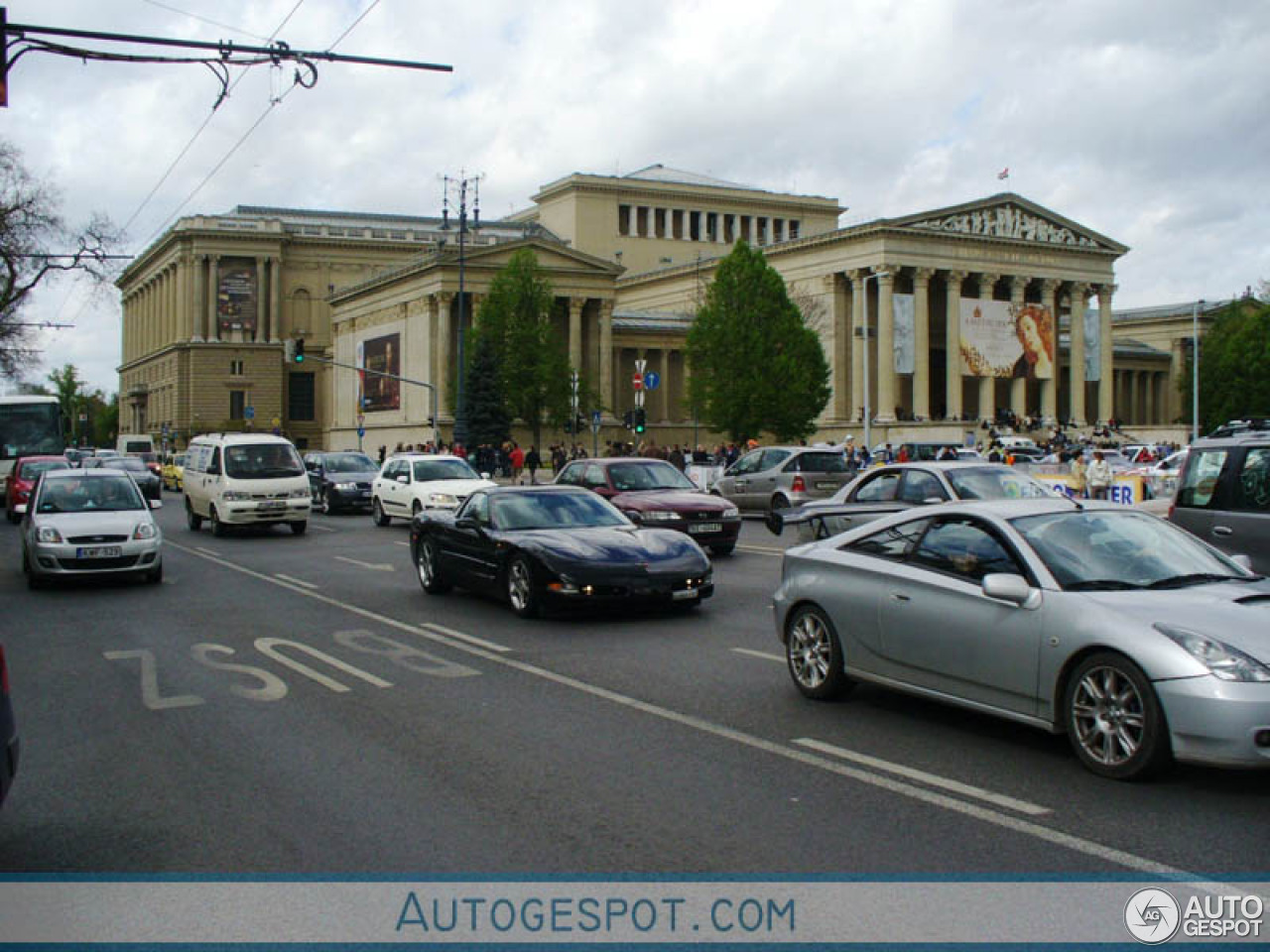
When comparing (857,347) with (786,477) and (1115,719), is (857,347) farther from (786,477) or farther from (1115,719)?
(1115,719)

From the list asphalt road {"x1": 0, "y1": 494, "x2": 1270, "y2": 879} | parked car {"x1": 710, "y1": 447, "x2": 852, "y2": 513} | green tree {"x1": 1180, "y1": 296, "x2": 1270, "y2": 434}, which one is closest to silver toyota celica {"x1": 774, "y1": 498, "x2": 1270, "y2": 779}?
asphalt road {"x1": 0, "y1": 494, "x2": 1270, "y2": 879}

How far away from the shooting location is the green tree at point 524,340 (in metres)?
61.0

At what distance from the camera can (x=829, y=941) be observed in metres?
4.42

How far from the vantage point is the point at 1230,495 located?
11508 mm

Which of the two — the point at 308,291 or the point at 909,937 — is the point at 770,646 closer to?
the point at 909,937

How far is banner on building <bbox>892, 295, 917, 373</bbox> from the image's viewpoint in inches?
2726

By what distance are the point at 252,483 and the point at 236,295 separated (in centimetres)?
8498

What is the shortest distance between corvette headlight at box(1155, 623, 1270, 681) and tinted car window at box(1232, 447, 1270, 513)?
229 inches

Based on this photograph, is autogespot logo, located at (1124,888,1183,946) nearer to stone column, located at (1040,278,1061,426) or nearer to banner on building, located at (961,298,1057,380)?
banner on building, located at (961,298,1057,380)

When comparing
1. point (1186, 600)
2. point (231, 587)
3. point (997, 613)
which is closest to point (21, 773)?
point (997, 613)

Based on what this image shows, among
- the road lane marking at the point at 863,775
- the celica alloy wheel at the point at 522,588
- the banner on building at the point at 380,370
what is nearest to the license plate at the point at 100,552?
the celica alloy wheel at the point at 522,588

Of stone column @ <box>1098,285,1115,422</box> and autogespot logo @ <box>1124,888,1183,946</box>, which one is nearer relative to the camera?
autogespot logo @ <box>1124,888,1183,946</box>

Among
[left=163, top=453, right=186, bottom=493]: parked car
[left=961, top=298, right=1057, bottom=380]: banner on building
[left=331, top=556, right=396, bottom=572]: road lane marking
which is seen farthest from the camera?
[left=961, top=298, right=1057, bottom=380]: banner on building

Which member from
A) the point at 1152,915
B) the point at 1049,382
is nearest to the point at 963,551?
the point at 1152,915
